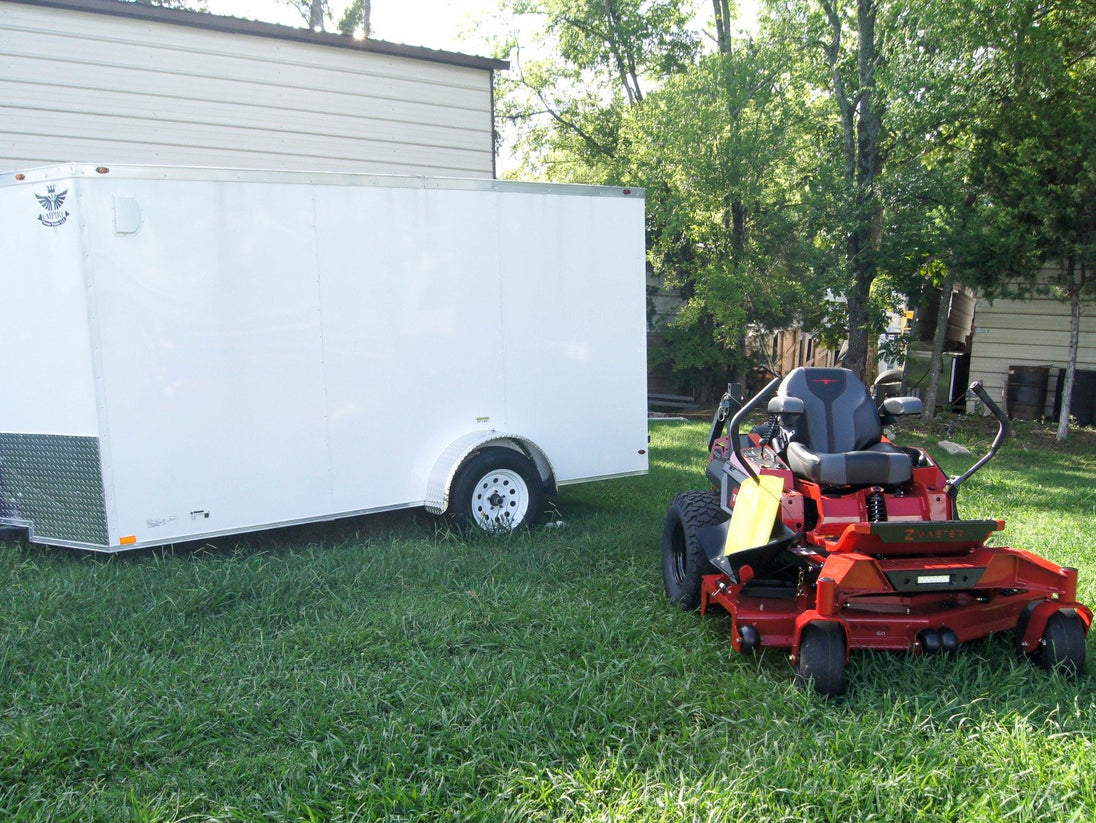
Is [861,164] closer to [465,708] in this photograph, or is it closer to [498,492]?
[498,492]

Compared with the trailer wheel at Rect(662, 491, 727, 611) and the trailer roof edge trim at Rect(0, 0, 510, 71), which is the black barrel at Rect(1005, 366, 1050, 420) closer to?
the trailer roof edge trim at Rect(0, 0, 510, 71)

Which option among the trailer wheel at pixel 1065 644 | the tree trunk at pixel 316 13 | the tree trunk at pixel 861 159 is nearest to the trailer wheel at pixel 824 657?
the trailer wheel at pixel 1065 644

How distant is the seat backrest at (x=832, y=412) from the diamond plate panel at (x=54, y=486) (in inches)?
168

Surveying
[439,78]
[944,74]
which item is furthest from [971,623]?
[944,74]

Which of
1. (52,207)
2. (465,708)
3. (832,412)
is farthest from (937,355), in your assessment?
(52,207)

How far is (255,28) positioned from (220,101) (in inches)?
27.8

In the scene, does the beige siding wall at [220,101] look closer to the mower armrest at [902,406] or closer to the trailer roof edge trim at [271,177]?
the trailer roof edge trim at [271,177]

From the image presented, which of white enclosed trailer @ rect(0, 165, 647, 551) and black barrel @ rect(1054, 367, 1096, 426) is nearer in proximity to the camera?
white enclosed trailer @ rect(0, 165, 647, 551)

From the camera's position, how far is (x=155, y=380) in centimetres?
552

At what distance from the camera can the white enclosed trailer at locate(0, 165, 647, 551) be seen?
540 cm

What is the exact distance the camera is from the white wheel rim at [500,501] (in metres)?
6.61

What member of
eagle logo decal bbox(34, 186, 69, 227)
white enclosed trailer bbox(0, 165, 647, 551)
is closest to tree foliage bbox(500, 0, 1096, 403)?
white enclosed trailer bbox(0, 165, 647, 551)

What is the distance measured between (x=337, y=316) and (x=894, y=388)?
11315 mm

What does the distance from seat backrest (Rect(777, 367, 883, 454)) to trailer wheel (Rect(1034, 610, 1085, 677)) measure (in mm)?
1380
